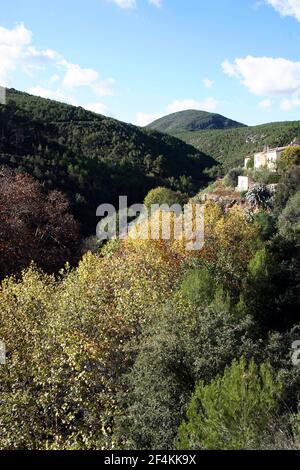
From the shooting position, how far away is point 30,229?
1196 inches

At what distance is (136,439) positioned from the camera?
11.4 m

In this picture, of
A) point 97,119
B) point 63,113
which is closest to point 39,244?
point 63,113

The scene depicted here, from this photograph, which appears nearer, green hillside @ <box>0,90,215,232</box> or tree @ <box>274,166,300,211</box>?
tree @ <box>274,166,300,211</box>

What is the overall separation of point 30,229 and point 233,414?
2329cm

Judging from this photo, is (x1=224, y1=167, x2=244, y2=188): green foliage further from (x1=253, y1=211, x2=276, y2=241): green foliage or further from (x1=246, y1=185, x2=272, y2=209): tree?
(x1=253, y1=211, x2=276, y2=241): green foliage

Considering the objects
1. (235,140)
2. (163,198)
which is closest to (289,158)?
(163,198)

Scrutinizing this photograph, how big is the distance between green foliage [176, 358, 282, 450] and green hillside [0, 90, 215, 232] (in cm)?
4701

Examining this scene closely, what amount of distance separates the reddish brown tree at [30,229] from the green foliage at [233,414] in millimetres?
18028

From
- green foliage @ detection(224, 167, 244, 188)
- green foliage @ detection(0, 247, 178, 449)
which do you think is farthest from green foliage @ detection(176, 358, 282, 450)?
green foliage @ detection(224, 167, 244, 188)

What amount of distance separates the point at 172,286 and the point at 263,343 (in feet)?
19.3

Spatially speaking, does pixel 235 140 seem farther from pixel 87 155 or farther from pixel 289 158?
pixel 289 158

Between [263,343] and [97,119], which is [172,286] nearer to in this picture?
[263,343]

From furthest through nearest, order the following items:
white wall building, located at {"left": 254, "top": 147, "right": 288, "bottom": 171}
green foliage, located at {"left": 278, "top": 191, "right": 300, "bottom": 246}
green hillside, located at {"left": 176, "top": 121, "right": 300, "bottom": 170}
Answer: green hillside, located at {"left": 176, "top": 121, "right": 300, "bottom": 170} → white wall building, located at {"left": 254, "top": 147, "right": 288, "bottom": 171} → green foliage, located at {"left": 278, "top": 191, "right": 300, "bottom": 246}

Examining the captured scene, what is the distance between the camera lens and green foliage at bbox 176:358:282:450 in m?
9.33
